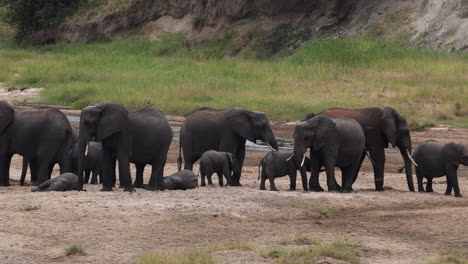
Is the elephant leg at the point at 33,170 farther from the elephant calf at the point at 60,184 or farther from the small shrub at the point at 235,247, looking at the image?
the small shrub at the point at 235,247

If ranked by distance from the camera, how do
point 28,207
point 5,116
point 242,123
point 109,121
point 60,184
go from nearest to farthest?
1. point 28,207
2. point 60,184
3. point 109,121
4. point 5,116
5. point 242,123

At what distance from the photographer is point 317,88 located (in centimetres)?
3497

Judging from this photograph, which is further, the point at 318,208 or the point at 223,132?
the point at 223,132

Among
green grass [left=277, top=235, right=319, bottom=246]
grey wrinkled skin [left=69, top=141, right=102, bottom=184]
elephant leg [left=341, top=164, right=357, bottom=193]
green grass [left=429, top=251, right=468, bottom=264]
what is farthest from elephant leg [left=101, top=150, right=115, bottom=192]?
green grass [left=429, top=251, right=468, bottom=264]

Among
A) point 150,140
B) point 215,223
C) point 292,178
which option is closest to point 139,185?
point 150,140

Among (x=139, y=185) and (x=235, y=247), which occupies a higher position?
(x=235, y=247)

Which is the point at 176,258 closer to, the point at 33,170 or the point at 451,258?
the point at 451,258

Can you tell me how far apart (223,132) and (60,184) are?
13.0 ft

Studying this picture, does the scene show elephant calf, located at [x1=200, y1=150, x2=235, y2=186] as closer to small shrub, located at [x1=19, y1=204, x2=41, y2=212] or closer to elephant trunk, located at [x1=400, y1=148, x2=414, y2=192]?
elephant trunk, located at [x1=400, y1=148, x2=414, y2=192]

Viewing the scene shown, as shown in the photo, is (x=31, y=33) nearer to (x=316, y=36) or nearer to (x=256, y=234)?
(x=316, y=36)

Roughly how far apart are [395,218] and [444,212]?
99cm

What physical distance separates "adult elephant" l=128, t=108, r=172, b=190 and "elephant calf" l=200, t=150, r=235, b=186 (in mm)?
1047

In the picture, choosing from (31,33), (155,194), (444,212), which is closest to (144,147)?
(155,194)

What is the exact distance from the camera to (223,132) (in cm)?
2067
